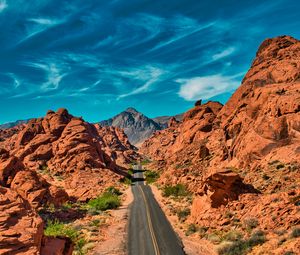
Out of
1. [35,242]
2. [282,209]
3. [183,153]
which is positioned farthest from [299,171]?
[183,153]

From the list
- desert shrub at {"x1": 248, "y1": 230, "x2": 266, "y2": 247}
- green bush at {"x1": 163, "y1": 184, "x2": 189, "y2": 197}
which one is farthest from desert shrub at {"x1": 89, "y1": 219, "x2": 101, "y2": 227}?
desert shrub at {"x1": 248, "y1": 230, "x2": 266, "y2": 247}

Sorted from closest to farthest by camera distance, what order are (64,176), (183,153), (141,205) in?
1. (141,205)
2. (64,176)
3. (183,153)

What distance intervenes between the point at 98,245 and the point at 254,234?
13931 millimetres

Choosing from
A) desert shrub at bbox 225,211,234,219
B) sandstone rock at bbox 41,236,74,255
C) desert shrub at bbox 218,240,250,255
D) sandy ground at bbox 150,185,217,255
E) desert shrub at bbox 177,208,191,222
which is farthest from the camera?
desert shrub at bbox 177,208,191,222

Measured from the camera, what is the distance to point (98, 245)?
90.8ft

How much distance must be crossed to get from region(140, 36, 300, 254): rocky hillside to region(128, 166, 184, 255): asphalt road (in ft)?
12.0

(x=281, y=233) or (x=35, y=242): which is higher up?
(x=35, y=242)

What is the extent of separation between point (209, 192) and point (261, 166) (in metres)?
7.28

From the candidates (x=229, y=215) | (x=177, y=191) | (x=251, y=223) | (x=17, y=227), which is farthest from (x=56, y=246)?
(x=177, y=191)

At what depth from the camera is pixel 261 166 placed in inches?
1364

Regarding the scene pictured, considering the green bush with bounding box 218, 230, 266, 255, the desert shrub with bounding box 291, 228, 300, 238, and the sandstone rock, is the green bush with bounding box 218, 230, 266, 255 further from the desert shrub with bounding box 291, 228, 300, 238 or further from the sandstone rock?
the sandstone rock

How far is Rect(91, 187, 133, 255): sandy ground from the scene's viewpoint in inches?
1019

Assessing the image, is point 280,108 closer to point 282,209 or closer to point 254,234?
point 282,209

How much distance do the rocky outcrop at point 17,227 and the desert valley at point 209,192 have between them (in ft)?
0.11
